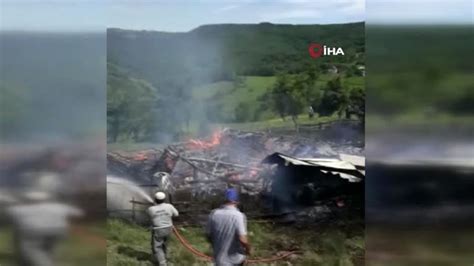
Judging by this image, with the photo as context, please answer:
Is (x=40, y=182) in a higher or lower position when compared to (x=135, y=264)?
higher

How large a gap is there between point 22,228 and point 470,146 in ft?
11.1

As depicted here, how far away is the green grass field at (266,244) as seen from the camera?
7.80 meters

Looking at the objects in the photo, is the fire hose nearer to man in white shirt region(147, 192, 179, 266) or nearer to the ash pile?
man in white shirt region(147, 192, 179, 266)

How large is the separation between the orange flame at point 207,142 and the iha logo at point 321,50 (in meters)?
0.91

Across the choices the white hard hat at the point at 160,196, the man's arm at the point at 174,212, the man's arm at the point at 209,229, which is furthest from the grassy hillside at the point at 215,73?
the man's arm at the point at 209,229

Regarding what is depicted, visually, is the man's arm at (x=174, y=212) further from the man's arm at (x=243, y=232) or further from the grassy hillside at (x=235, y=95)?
the grassy hillside at (x=235, y=95)

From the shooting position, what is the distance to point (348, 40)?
7.70 meters

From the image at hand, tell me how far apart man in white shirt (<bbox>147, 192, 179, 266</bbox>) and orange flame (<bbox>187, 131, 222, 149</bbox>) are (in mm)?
430

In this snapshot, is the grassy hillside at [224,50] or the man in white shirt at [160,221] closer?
the grassy hillside at [224,50]

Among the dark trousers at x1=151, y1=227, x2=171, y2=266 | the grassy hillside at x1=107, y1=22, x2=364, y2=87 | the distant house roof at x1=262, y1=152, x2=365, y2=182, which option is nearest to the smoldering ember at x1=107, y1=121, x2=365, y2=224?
the distant house roof at x1=262, y1=152, x2=365, y2=182

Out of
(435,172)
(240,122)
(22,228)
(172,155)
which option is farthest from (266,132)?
(22,228)

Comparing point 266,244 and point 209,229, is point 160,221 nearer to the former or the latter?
point 209,229

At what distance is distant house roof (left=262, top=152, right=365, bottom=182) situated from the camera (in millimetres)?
7805

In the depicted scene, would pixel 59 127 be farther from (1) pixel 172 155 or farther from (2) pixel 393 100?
(2) pixel 393 100
